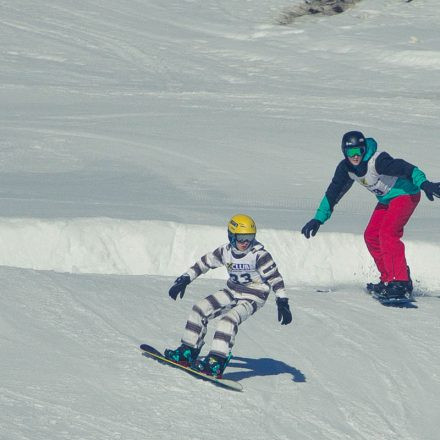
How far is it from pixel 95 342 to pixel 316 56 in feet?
58.3

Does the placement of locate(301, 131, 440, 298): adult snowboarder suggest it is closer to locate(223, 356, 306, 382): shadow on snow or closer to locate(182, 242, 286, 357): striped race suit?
locate(223, 356, 306, 382): shadow on snow

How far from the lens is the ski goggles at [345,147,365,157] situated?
35.2 feet

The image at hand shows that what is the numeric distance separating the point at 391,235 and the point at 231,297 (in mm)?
3270

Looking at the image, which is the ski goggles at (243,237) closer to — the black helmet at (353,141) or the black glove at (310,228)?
the black glove at (310,228)

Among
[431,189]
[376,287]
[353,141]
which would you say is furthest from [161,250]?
[431,189]

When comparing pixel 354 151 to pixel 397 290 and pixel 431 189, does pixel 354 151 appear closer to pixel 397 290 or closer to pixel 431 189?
pixel 431 189

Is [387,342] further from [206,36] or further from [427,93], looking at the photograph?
[206,36]

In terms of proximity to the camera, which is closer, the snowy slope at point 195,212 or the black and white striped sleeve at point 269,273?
the snowy slope at point 195,212

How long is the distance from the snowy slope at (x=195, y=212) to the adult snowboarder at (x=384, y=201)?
15.2 inches

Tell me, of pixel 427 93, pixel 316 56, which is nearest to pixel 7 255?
pixel 427 93

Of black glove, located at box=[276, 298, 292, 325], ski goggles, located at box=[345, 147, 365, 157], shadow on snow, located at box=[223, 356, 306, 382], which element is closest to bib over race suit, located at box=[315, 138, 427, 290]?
ski goggles, located at box=[345, 147, 365, 157]

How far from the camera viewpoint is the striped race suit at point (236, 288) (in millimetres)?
8289

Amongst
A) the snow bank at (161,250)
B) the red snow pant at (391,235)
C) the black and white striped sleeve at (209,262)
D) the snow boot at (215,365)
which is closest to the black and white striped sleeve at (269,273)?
the black and white striped sleeve at (209,262)

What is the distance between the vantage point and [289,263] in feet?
40.0
